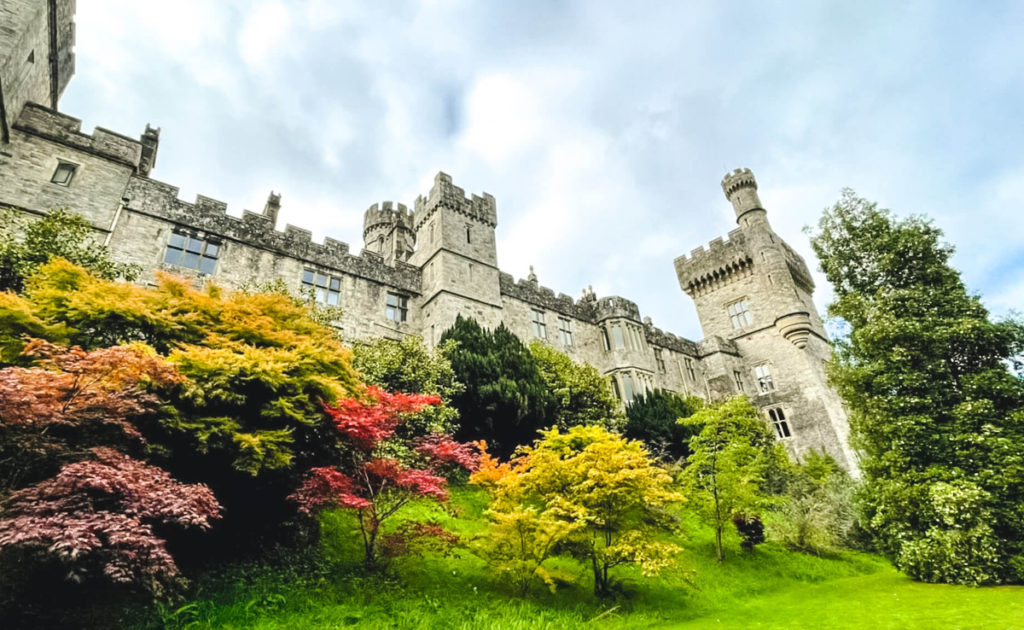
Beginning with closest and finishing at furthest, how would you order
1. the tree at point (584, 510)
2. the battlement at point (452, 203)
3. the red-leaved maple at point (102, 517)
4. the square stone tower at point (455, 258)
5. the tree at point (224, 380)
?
the red-leaved maple at point (102, 517)
the tree at point (224, 380)
the tree at point (584, 510)
the square stone tower at point (455, 258)
the battlement at point (452, 203)

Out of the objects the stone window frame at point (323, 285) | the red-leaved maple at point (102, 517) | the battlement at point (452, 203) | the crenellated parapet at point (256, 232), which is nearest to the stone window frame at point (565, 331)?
the battlement at point (452, 203)

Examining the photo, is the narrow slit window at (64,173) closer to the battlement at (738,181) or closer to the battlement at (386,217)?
the battlement at (386,217)

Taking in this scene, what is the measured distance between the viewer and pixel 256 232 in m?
18.2

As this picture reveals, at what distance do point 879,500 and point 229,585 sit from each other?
14041 millimetres

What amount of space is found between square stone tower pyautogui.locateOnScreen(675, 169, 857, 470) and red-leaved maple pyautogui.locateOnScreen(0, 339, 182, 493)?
29806mm

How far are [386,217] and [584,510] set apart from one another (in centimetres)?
3213

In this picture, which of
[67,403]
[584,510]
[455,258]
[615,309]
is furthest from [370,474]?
[615,309]

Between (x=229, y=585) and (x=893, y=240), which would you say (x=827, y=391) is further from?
(x=229, y=585)

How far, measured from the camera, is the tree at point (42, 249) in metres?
10.5

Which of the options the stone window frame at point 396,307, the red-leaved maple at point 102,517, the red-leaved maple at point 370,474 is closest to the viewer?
the red-leaved maple at point 102,517

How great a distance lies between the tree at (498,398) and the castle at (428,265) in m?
3.45

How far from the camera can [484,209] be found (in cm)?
2483

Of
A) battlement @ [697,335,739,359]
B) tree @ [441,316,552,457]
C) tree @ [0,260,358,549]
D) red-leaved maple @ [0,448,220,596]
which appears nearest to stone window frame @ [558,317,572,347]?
tree @ [441,316,552,457]

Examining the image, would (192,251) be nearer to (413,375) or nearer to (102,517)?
(413,375)
